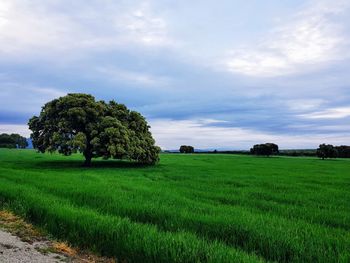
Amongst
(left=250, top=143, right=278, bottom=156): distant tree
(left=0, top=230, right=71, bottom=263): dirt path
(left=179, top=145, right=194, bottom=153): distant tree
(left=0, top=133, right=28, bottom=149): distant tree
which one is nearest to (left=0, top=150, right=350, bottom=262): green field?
(left=0, top=230, right=71, bottom=263): dirt path

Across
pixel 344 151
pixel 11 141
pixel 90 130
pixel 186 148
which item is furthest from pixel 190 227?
pixel 11 141

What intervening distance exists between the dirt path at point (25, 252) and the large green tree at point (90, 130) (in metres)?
27.2

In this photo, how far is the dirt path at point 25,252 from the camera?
298 inches

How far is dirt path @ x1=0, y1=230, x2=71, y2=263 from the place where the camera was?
298 inches

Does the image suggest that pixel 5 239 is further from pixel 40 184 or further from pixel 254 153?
pixel 254 153

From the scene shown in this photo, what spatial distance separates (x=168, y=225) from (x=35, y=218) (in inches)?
166

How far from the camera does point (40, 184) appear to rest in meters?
19.1

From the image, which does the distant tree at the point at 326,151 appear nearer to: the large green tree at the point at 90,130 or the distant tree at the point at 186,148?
the distant tree at the point at 186,148

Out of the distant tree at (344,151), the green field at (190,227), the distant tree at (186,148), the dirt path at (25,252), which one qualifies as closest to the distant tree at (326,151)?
the distant tree at (344,151)

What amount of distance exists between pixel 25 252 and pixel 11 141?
5728 inches

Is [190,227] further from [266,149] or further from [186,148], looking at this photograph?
[186,148]

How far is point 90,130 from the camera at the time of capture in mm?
38906

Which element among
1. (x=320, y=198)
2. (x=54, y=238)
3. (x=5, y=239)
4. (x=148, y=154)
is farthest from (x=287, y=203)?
(x=148, y=154)

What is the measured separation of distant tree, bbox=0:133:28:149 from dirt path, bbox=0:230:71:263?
13843 cm
